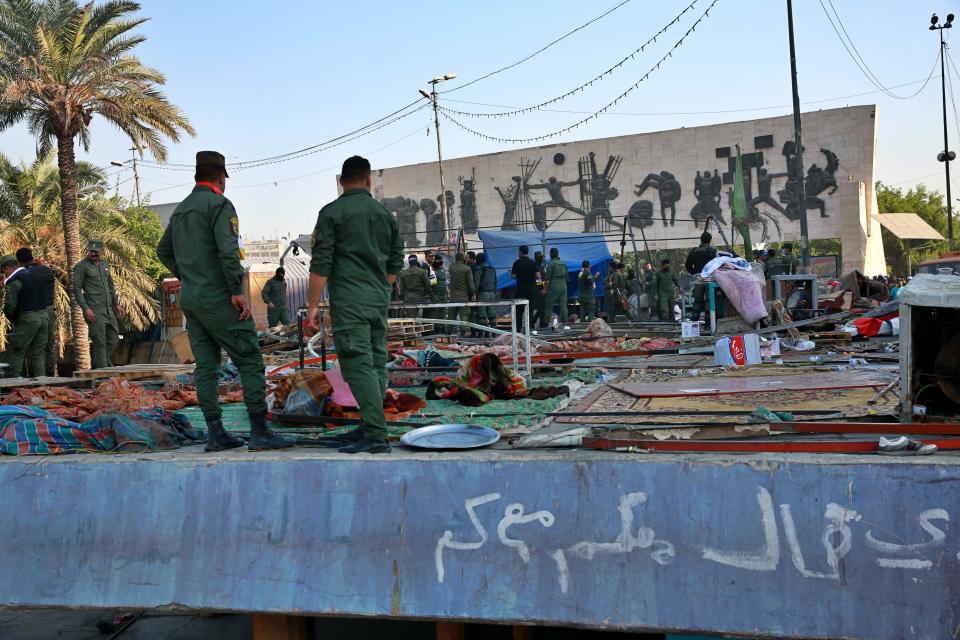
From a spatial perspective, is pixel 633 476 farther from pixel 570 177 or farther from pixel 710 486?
pixel 570 177

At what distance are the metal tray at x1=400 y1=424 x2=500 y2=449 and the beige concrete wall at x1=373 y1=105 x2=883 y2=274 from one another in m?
28.2

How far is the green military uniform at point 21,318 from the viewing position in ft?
32.3

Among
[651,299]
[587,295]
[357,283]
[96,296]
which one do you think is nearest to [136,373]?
[96,296]

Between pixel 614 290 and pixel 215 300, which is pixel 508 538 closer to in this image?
pixel 215 300

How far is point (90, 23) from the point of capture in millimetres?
19422

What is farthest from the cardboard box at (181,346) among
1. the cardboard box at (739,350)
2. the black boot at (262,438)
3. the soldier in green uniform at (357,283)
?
the soldier in green uniform at (357,283)

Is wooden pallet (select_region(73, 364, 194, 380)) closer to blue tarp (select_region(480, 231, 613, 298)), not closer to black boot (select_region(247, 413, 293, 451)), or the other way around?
black boot (select_region(247, 413, 293, 451))

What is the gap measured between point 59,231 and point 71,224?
3822mm

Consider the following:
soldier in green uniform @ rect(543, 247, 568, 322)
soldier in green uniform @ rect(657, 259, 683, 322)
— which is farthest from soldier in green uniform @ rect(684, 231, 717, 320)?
soldier in green uniform @ rect(657, 259, 683, 322)

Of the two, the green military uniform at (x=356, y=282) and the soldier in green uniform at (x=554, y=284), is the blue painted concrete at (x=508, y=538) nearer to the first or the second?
the green military uniform at (x=356, y=282)

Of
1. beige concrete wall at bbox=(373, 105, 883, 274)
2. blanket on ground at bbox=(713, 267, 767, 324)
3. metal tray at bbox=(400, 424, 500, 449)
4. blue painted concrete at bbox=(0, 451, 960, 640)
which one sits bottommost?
blue painted concrete at bbox=(0, 451, 960, 640)

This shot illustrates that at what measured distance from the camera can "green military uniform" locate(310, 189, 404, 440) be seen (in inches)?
172

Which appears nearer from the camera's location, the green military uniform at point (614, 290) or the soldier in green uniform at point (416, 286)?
the soldier in green uniform at point (416, 286)

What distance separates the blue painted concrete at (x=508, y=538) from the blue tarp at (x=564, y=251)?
1873 centimetres
